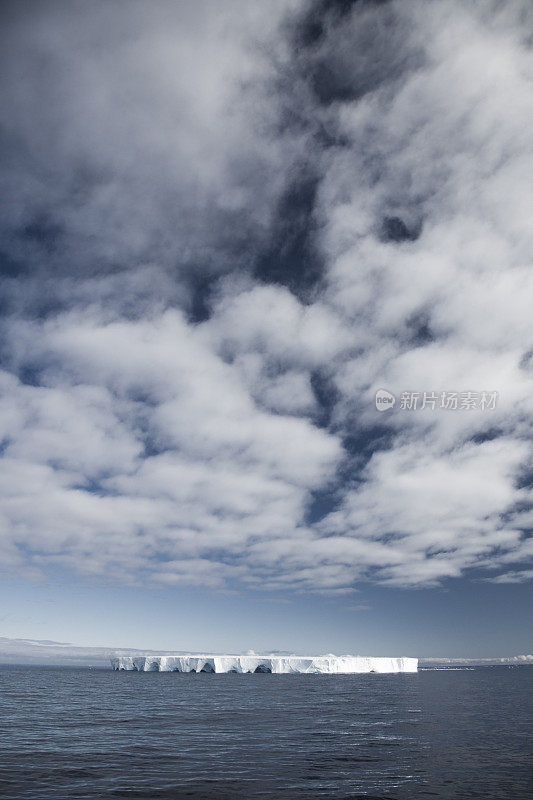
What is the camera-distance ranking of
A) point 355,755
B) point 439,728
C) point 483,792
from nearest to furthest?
point 483,792 → point 355,755 → point 439,728

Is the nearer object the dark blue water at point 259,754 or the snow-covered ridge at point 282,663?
the dark blue water at point 259,754

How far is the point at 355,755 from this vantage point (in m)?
27.9

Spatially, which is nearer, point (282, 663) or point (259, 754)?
point (259, 754)

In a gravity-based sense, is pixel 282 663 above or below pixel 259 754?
below

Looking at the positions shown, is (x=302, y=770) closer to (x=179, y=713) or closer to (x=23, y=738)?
(x=23, y=738)

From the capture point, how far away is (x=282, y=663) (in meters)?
138

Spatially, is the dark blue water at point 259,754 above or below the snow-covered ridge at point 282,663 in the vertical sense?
above

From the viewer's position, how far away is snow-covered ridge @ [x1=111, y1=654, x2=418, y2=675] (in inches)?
5064

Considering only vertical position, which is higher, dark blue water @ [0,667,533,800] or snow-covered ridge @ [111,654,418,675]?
dark blue water @ [0,667,533,800]

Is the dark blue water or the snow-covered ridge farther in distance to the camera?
the snow-covered ridge

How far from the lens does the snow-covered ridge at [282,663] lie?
5064 inches

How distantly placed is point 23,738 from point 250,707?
2958 centimetres

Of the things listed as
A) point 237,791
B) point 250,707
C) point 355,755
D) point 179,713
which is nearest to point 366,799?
point 237,791

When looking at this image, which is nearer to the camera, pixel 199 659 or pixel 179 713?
pixel 179 713
